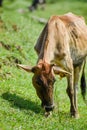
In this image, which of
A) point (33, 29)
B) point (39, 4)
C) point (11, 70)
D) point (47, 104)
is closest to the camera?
point (47, 104)

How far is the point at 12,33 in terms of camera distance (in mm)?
26703

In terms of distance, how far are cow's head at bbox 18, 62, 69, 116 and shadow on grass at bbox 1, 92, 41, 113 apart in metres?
1.25

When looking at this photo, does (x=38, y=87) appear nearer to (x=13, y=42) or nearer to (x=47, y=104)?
(x=47, y=104)

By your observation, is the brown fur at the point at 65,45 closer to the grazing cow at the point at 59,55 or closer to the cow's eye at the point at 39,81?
the grazing cow at the point at 59,55

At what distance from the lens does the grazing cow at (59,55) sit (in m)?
13.2

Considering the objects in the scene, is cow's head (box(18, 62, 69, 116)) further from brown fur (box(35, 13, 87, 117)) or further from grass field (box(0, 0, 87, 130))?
grass field (box(0, 0, 87, 130))

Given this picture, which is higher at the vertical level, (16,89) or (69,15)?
(69,15)

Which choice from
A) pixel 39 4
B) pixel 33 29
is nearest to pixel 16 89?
pixel 33 29

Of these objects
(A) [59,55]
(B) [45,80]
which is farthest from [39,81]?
(A) [59,55]

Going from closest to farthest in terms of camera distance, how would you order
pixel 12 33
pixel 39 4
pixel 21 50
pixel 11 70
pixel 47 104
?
pixel 47 104, pixel 11 70, pixel 21 50, pixel 12 33, pixel 39 4

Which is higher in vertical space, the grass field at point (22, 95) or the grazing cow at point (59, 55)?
the grazing cow at point (59, 55)

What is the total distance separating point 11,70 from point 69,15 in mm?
3600

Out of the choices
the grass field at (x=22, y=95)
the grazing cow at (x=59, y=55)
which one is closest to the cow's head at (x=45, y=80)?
the grazing cow at (x=59, y=55)

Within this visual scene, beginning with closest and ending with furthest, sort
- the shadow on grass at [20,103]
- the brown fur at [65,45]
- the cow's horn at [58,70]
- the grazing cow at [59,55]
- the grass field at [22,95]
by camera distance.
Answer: the grass field at [22,95]
the grazing cow at [59,55]
the cow's horn at [58,70]
the brown fur at [65,45]
the shadow on grass at [20,103]
